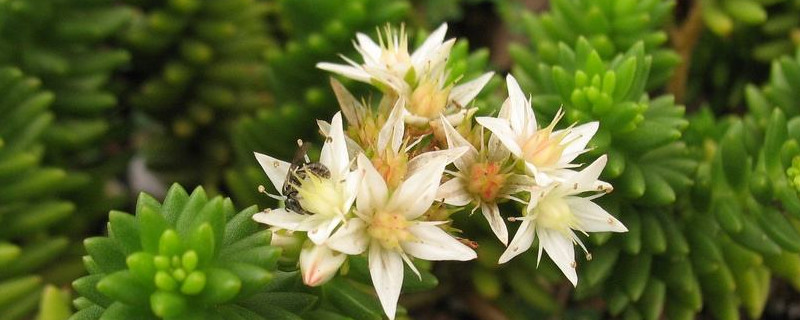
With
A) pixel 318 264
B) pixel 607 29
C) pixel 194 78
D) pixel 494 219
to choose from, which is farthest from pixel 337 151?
pixel 194 78

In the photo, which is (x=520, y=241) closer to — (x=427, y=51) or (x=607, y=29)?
(x=427, y=51)

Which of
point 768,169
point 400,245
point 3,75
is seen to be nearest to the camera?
point 400,245

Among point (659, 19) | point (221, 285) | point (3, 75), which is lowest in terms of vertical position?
point (659, 19)

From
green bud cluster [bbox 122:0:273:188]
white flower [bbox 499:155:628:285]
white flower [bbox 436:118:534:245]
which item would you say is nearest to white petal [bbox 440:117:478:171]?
white flower [bbox 436:118:534:245]

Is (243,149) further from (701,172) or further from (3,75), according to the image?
(701,172)

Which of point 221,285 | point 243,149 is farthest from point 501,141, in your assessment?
point 243,149

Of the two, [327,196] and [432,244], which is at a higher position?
[327,196]
